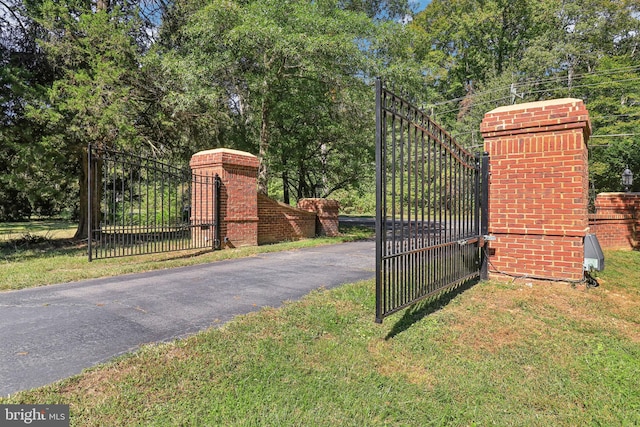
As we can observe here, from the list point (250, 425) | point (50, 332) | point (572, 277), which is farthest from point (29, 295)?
point (572, 277)

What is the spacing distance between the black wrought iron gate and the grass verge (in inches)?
173

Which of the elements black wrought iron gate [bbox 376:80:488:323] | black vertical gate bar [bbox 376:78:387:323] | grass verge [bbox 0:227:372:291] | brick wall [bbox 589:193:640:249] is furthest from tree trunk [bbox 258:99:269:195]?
brick wall [bbox 589:193:640:249]

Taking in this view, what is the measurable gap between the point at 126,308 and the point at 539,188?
509 cm

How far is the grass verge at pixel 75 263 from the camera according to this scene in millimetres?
5277

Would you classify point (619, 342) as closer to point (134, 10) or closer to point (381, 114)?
point (381, 114)

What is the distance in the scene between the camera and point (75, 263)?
6617 mm

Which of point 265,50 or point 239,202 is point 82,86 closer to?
point 265,50

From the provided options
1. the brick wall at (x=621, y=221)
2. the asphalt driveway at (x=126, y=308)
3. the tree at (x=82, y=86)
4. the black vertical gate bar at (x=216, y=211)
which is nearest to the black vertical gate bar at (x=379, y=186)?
the asphalt driveway at (x=126, y=308)

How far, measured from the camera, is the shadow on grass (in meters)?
3.33

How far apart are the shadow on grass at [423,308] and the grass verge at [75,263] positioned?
444 cm

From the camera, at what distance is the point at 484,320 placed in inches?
137

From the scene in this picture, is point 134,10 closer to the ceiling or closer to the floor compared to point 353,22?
closer to the ceiling

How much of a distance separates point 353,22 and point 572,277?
8.86 m

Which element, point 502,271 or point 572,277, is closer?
point 572,277
